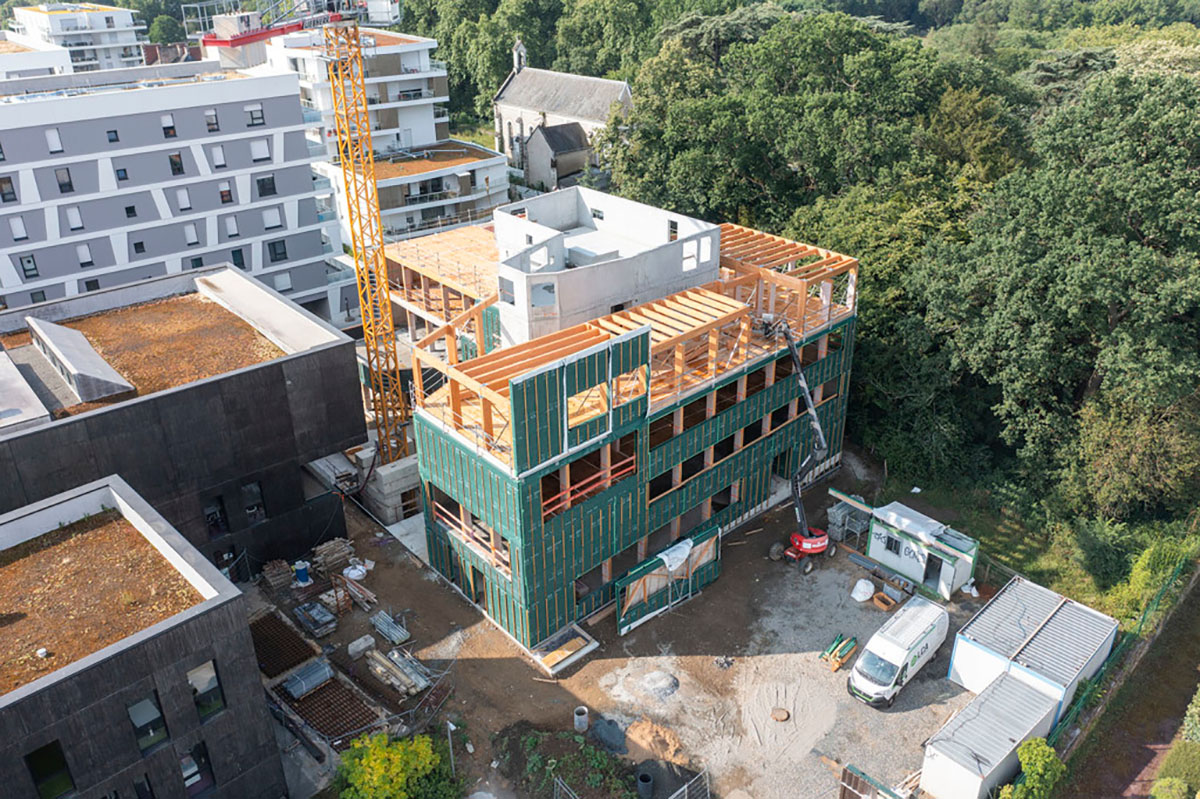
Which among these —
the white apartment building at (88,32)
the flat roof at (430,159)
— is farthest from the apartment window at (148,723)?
the white apartment building at (88,32)

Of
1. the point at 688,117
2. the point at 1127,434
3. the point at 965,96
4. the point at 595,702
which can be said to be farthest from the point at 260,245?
the point at 1127,434

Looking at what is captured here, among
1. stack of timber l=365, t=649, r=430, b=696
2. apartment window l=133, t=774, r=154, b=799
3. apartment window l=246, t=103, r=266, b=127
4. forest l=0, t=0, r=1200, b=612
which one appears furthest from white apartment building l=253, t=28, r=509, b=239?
apartment window l=133, t=774, r=154, b=799

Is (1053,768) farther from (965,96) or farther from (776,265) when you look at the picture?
(965,96)

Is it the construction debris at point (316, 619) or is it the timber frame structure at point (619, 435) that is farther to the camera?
the construction debris at point (316, 619)

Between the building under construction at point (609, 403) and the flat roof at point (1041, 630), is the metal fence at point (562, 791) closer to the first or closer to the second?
the building under construction at point (609, 403)

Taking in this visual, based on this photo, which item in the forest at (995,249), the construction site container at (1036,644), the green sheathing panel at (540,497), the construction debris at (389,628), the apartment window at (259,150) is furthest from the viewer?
the apartment window at (259,150)

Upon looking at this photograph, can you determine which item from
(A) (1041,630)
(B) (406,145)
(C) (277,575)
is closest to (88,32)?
(B) (406,145)

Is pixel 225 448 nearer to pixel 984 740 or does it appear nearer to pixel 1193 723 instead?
pixel 984 740

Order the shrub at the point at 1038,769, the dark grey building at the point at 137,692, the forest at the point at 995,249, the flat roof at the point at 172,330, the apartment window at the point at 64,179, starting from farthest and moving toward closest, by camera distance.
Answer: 1. the apartment window at the point at 64,179
2. the forest at the point at 995,249
3. the flat roof at the point at 172,330
4. the shrub at the point at 1038,769
5. the dark grey building at the point at 137,692
